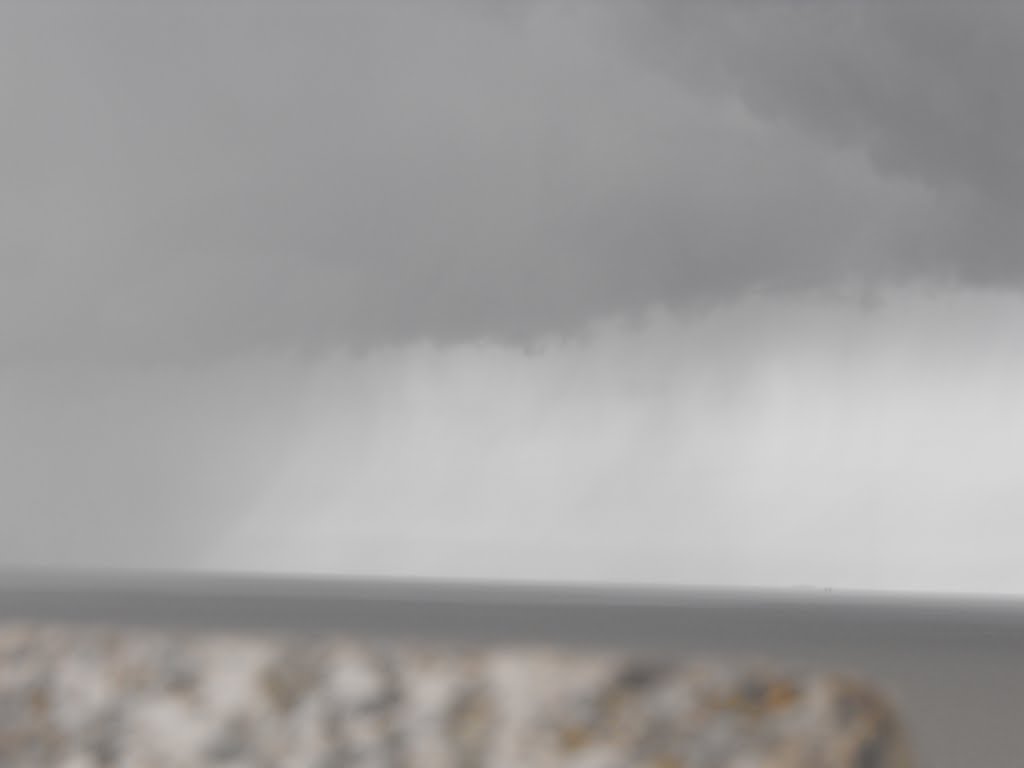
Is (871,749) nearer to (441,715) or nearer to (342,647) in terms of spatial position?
(441,715)

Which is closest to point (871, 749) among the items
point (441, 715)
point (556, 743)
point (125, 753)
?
point (556, 743)

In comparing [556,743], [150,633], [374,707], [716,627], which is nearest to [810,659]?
[556,743]

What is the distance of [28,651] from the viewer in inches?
63.9

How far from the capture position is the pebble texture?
139 cm

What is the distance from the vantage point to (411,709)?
1472 millimetres

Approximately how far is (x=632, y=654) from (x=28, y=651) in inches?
27.1

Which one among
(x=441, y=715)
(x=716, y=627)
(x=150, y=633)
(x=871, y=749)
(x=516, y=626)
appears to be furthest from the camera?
(x=716, y=627)

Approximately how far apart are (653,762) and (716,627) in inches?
6791

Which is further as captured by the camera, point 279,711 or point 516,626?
point 516,626

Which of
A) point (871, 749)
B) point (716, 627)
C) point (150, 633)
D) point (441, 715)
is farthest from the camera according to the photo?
point (716, 627)

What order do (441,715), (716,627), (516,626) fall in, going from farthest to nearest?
(716,627) < (516,626) < (441,715)

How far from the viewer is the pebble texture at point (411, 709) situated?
1393 mm

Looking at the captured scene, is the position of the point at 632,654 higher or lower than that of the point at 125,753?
higher

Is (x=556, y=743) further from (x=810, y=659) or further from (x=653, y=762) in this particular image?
(x=810, y=659)
